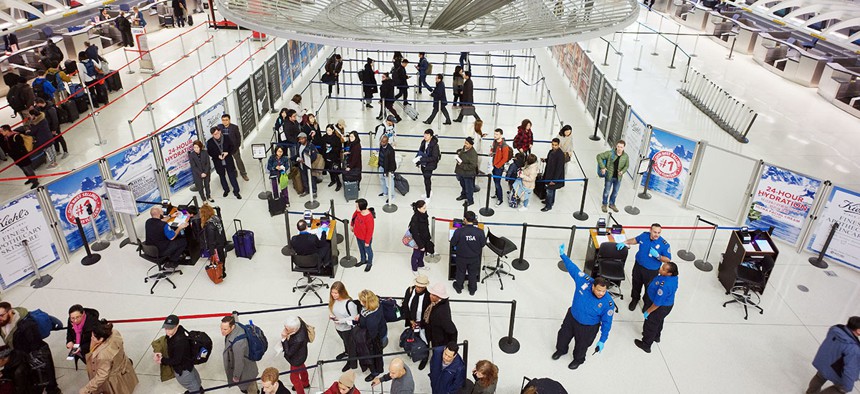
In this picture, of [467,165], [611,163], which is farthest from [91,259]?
[611,163]

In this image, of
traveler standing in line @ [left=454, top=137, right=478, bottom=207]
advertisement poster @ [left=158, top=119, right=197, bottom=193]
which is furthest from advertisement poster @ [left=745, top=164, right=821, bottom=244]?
advertisement poster @ [left=158, top=119, right=197, bottom=193]

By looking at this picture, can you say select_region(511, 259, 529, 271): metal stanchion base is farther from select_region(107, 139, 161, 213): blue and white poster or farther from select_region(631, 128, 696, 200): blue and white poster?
select_region(107, 139, 161, 213): blue and white poster

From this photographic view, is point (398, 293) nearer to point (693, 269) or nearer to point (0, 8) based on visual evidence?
point (693, 269)

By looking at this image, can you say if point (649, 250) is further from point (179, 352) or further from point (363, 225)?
point (179, 352)

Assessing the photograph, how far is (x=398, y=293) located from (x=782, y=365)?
19.2ft

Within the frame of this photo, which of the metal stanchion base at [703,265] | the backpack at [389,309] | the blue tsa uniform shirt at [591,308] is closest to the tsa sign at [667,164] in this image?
the metal stanchion base at [703,265]

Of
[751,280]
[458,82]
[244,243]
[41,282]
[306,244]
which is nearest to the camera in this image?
[306,244]

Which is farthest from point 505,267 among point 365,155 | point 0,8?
point 0,8

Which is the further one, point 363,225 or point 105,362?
point 363,225

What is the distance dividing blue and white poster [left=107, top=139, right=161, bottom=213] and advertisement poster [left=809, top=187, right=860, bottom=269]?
12.4 metres

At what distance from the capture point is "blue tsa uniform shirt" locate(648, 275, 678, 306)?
304 inches

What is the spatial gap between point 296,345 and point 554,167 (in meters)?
6.77

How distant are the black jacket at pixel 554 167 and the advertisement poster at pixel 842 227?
4.66m

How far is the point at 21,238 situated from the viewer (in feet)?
29.7
